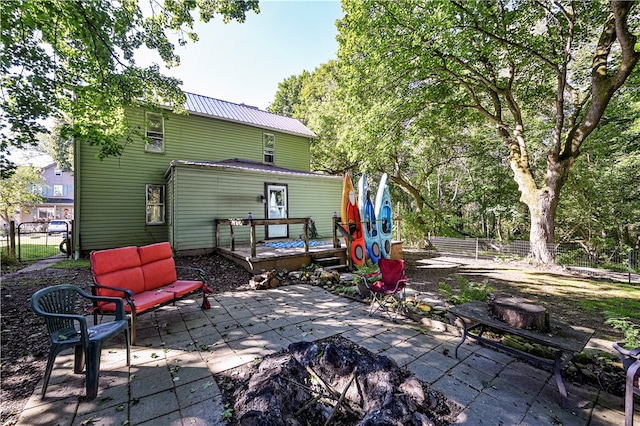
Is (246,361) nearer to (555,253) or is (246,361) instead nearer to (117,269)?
(117,269)

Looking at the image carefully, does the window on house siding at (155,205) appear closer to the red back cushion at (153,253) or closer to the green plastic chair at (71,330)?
the red back cushion at (153,253)

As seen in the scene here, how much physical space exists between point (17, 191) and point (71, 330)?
2549cm

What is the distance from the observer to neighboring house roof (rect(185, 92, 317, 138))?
37.1ft

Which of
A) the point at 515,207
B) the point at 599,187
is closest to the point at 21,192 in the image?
the point at 515,207

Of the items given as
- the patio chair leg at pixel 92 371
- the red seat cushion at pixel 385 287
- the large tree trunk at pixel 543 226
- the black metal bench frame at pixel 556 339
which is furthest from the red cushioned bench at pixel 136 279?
the large tree trunk at pixel 543 226

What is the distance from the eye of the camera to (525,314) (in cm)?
241

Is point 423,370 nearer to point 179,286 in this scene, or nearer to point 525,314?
point 525,314

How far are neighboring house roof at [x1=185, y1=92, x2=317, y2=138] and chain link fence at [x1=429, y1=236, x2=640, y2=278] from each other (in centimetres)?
953

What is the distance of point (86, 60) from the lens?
232 inches

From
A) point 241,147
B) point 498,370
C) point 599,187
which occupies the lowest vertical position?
point 498,370

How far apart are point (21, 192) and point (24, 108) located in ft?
→ 67.6

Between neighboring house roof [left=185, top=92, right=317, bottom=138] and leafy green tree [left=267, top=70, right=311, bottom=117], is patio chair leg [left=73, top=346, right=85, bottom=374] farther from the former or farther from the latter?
leafy green tree [left=267, top=70, right=311, bottom=117]

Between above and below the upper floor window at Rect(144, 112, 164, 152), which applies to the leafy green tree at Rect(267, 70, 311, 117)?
above

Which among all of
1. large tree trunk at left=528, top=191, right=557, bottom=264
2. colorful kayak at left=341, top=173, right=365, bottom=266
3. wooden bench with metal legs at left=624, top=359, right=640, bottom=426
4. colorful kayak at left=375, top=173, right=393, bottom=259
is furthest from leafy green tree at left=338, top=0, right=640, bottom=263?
wooden bench with metal legs at left=624, top=359, right=640, bottom=426
